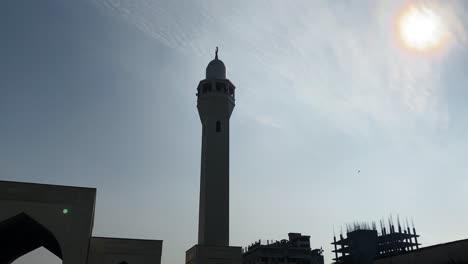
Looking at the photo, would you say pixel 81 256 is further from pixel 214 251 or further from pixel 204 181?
pixel 204 181

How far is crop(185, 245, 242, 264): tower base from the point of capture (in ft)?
84.9

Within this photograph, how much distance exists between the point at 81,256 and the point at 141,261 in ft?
14.5

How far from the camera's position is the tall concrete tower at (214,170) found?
86.7 ft

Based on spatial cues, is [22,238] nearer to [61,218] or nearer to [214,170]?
[61,218]

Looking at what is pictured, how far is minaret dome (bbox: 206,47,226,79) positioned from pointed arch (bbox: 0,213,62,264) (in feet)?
56.8

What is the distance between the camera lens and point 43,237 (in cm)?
2634

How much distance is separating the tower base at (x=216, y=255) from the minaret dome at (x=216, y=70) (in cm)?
1422

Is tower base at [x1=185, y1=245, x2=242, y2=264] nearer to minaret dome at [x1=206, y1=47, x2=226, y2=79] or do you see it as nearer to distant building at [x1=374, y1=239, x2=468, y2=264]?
distant building at [x1=374, y1=239, x2=468, y2=264]

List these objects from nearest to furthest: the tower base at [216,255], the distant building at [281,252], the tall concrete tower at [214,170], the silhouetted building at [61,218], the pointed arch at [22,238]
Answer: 1. the silhouetted building at [61,218]
2. the pointed arch at [22,238]
3. the tower base at [216,255]
4. the tall concrete tower at [214,170]
5. the distant building at [281,252]

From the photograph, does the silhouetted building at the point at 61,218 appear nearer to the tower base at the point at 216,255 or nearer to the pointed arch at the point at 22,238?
the pointed arch at the point at 22,238

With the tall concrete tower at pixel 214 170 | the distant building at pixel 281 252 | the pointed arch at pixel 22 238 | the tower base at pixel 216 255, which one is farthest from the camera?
the distant building at pixel 281 252

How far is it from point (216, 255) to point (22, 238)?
12.7 meters

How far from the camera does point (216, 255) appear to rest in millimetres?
26219

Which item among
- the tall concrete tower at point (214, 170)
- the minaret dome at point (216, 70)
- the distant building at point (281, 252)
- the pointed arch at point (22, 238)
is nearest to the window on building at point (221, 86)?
the tall concrete tower at point (214, 170)
